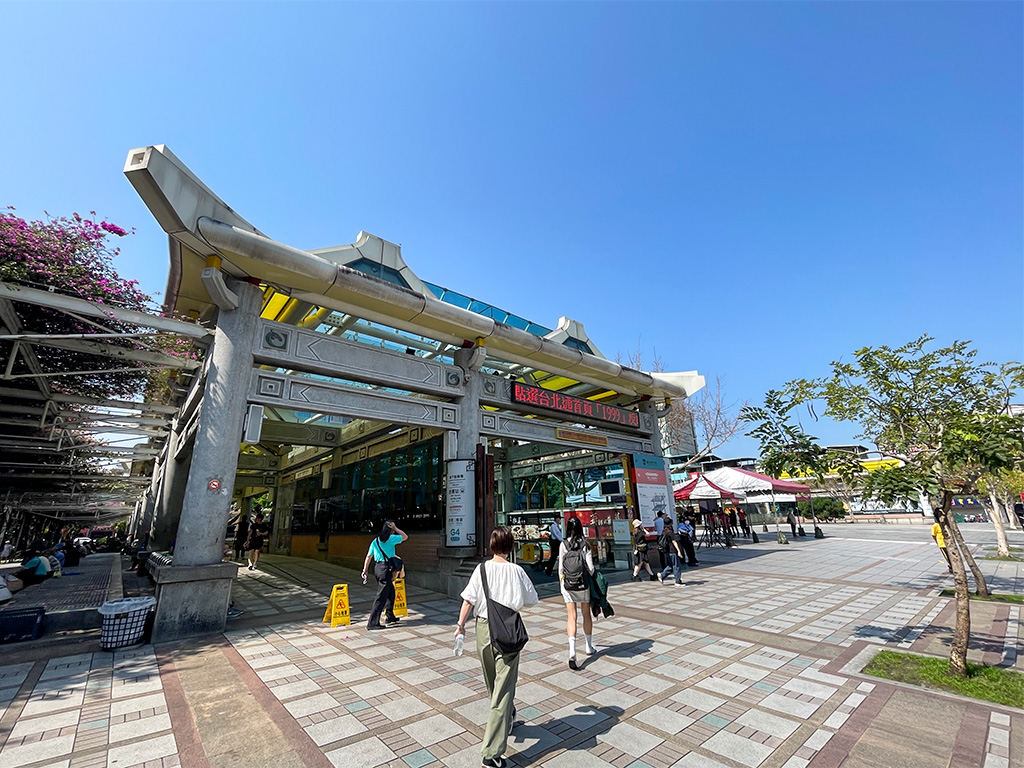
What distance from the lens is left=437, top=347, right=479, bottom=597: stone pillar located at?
9.66 metres

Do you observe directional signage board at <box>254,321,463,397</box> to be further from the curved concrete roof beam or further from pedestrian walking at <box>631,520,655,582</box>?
pedestrian walking at <box>631,520,655,582</box>

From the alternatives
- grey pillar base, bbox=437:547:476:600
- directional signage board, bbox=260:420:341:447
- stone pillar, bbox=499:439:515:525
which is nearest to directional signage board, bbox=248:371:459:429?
grey pillar base, bbox=437:547:476:600

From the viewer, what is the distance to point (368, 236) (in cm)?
947

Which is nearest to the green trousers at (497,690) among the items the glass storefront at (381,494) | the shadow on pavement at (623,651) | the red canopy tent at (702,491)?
the shadow on pavement at (623,651)

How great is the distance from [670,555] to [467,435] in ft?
20.2

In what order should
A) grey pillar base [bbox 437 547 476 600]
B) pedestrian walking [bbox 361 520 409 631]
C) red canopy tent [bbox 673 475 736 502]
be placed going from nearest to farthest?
pedestrian walking [bbox 361 520 409 631] → grey pillar base [bbox 437 547 476 600] → red canopy tent [bbox 673 475 736 502]

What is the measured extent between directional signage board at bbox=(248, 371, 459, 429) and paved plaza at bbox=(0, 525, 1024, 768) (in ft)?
12.4

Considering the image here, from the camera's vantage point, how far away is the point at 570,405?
1326cm

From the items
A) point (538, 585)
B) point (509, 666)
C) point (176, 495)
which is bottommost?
point (538, 585)

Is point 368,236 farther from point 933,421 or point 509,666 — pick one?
point 933,421

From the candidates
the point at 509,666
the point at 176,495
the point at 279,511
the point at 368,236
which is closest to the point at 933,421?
the point at 509,666

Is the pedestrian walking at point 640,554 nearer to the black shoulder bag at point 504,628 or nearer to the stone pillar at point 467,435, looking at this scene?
the stone pillar at point 467,435

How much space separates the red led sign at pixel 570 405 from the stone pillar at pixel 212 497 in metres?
6.39

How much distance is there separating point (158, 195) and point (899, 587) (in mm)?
16128
